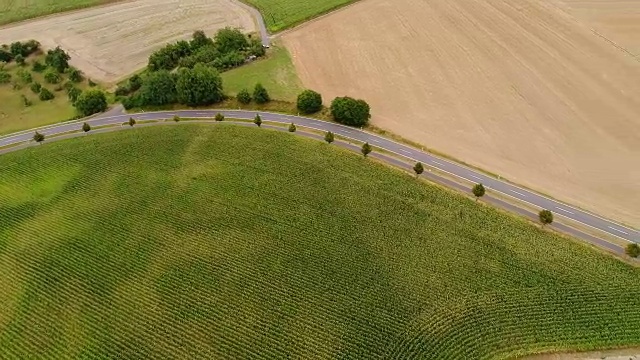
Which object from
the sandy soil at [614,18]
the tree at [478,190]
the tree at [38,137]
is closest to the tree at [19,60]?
the tree at [38,137]

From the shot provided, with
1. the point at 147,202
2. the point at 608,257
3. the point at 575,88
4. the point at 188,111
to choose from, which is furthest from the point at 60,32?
the point at 608,257

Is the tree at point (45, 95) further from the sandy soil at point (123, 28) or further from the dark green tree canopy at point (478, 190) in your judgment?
the dark green tree canopy at point (478, 190)

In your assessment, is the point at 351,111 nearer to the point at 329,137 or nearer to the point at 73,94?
the point at 329,137

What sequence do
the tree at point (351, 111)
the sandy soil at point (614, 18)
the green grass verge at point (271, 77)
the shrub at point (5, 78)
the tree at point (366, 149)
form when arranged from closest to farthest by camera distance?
the tree at point (366, 149) < the tree at point (351, 111) < the green grass verge at point (271, 77) < the sandy soil at point (614, 18) < the shrub at point (5, 78)

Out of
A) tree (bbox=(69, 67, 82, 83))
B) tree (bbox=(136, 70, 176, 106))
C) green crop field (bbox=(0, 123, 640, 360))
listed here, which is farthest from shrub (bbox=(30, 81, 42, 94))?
green crop field (bbox=(0, 123, 640, 360))

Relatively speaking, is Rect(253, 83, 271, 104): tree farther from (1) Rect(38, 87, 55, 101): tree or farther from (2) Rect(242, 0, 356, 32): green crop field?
(1) Rect(38, 87, 55, 101): tree

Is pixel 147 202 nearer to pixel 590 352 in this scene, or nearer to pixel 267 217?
pixel 267 217
